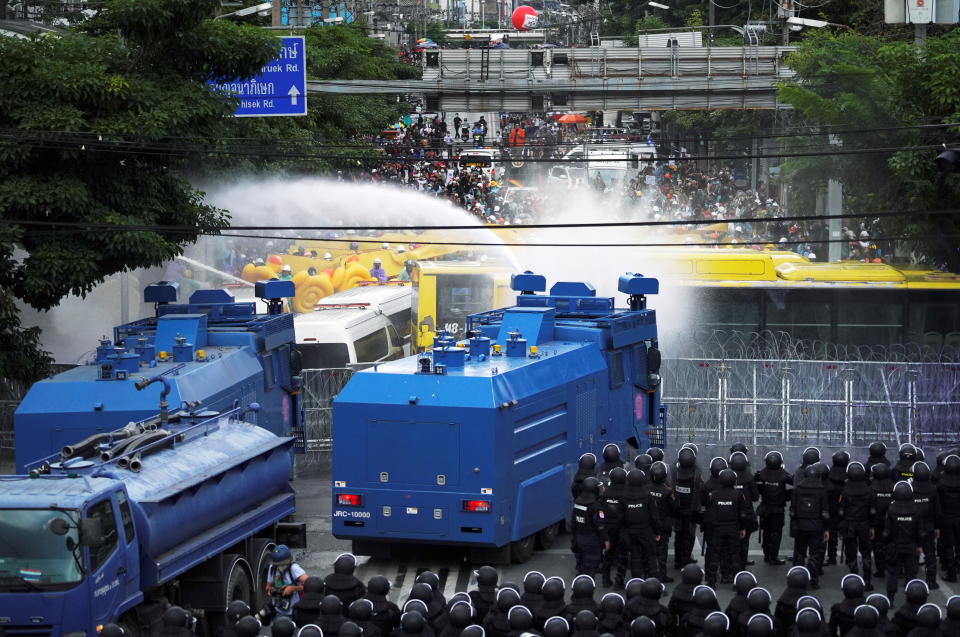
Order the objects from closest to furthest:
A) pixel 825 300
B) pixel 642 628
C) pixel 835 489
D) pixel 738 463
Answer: pixel 642 628
pixel 738 463
pixel 835 489
pixel 825 300

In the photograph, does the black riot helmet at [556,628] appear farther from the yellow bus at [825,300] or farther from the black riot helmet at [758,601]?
the yellow bus at [825,300]

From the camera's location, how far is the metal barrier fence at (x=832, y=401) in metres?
21.2

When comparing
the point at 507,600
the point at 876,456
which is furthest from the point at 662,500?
the point at 507,600

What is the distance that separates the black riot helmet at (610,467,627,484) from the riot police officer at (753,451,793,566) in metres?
1.93

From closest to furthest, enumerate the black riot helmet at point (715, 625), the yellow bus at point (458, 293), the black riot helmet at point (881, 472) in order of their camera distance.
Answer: the black riot helmet at point (715, 625) → the black riot helmet at point (881, 472) → the yellow bus at point (458, 293)

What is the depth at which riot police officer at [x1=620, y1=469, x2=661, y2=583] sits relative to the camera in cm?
1566

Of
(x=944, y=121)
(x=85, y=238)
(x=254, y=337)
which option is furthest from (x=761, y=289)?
(x=85, y=238)

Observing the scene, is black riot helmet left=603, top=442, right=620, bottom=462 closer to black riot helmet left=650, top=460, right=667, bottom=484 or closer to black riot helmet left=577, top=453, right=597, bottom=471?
black riot helmet left=577, top=453, right=597, bottom=471

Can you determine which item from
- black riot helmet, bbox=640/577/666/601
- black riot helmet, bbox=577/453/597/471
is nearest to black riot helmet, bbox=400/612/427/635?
black riot helmet, bbox=640/577/666/601

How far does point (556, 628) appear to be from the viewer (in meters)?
10.4

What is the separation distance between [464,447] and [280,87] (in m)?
12.4

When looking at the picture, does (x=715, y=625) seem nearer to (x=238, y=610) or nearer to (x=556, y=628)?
(x=556, y=628)

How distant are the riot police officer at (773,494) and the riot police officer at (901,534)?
1370mm

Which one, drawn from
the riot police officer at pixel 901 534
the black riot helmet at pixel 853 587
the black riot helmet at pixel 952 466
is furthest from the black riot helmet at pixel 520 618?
the black riot helmet at pixel 952 466
